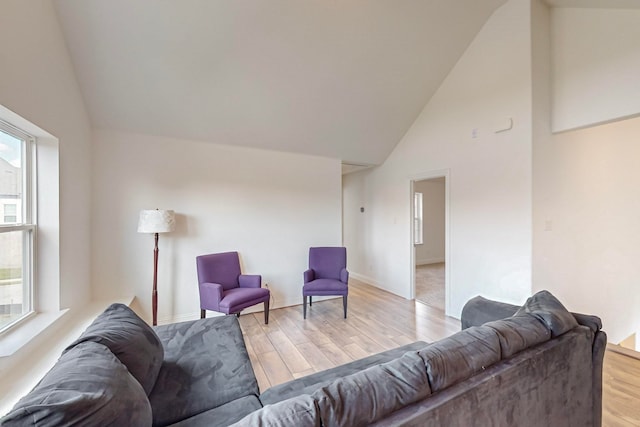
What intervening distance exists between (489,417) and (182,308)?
11.3 ft

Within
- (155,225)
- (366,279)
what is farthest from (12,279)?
(366,279)

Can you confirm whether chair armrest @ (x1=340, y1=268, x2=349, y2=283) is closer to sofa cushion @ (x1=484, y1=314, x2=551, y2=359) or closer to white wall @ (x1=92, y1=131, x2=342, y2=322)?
white wall @ (x1=92, y1=131, x2=342, y2=322)

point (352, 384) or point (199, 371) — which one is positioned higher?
point (352, 384)

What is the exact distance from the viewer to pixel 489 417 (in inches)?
41.8

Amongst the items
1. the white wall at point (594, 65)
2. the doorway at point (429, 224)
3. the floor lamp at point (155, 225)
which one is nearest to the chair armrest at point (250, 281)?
the floor lamp at point (155, 225)

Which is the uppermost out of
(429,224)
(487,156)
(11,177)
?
(487,156)

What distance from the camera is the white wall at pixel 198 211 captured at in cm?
309

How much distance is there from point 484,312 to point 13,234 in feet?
11.9

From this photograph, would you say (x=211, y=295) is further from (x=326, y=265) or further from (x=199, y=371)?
(x=326, y=265)

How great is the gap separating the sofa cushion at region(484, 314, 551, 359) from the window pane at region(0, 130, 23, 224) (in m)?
3.19

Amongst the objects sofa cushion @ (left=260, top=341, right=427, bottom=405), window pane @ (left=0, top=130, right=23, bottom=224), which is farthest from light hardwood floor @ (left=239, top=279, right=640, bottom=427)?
window pane @ (left=0, top=130, right=23, bottom=224)

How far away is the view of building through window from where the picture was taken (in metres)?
1.83

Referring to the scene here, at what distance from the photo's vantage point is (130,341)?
1359 millimetres

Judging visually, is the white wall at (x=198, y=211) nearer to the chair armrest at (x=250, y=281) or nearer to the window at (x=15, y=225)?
the chair armrest at (x=250, y=281)
